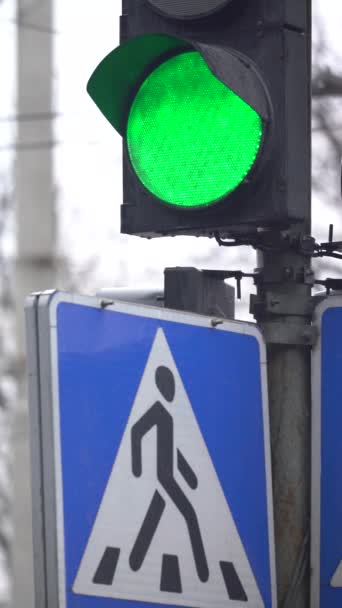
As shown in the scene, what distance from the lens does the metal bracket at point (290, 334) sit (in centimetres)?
359

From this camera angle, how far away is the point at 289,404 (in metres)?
3.59

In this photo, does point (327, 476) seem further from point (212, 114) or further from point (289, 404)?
point (212, 114)

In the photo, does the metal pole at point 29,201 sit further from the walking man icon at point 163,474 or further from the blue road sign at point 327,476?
the walking man icon at point 163,474

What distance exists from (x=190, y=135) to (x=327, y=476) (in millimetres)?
806

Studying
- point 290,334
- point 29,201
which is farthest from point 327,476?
point 29,201

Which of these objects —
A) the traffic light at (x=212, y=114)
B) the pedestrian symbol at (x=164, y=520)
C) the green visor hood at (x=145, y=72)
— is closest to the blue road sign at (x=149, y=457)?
the pedestrian symbol at (x=164, y=520)

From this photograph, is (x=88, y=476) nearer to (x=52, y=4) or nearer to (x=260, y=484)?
(x=260, y=484)

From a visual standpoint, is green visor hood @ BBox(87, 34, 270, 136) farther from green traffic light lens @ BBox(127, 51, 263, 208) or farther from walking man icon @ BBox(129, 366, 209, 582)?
walking man icon @ BBox(129, 366, 209, 582)

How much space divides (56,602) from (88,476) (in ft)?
0.78

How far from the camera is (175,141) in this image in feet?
11.5

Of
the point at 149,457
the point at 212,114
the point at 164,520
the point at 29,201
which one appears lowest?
the point at 164,520

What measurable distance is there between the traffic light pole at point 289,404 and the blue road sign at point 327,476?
27 mm

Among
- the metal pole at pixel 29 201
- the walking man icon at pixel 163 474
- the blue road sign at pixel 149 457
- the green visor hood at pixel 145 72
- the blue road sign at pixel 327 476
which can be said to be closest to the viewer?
the blue road sign at pixel 149 457

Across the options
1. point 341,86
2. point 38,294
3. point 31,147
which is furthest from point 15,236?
point 38,294
